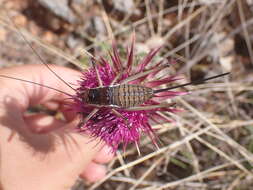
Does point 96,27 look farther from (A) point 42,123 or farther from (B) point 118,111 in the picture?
(B) point 118,111

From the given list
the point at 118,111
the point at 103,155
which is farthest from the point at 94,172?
the point at 118,111

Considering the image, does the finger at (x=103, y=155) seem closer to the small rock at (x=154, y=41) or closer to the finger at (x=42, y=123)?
the finger at (x=42, y=123)

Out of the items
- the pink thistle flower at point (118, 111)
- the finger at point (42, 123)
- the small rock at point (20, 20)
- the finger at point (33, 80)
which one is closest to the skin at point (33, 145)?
the finger at point (33, 80)

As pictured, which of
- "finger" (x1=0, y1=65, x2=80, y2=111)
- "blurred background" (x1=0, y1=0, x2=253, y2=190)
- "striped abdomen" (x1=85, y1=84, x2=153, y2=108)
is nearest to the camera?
"striped abdomen" (x1=85, y1=84, x2=153, y2=108)

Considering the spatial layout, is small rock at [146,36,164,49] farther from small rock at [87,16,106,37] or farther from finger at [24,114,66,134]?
finger at [24,114,66,134]

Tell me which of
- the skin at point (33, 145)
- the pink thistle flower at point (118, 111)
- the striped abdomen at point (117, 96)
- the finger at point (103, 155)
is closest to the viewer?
the striped abdomen at point (117, 96)

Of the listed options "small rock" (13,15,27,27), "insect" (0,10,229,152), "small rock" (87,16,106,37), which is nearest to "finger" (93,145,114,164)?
"insect" (0,10,229,152)
